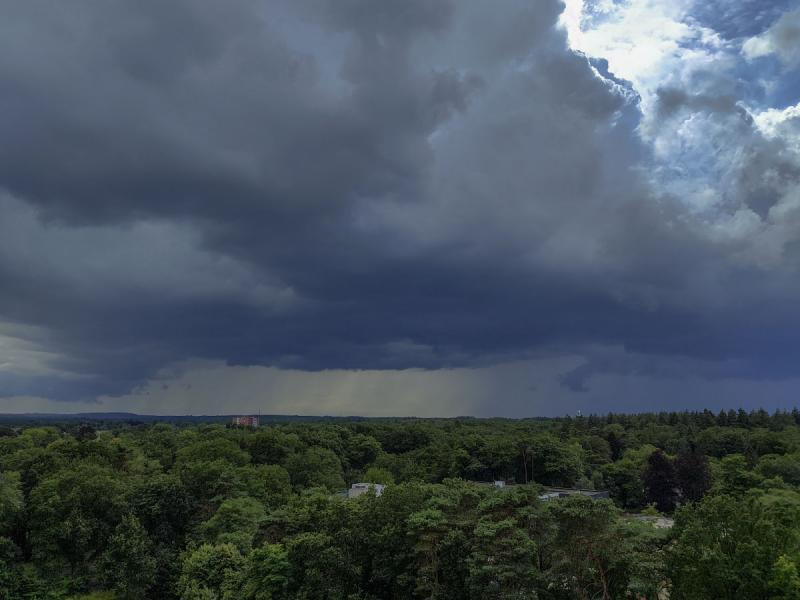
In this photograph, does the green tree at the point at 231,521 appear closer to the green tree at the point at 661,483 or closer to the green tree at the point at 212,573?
the green tree at the point at 212,573

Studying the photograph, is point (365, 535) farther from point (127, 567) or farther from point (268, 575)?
point (127, 567)

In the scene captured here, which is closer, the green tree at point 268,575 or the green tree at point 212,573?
the green tree at point 268,575

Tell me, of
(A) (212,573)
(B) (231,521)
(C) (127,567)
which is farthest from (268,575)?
(C) (127,567)

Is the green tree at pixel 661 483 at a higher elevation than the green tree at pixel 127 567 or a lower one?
higher

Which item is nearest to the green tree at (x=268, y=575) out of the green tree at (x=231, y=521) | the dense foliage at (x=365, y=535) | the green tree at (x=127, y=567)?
the dense foliage at (x=365, y=535)

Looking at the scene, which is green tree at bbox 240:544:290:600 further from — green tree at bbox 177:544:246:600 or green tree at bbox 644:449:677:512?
green tree at bbox 644:449:677:512

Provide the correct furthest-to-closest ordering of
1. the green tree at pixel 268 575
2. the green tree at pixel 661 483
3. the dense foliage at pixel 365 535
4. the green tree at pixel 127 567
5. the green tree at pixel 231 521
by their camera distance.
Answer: the green tree at pixel 661 483
the green tree at pixel 231 521
the green tree at pixel 127 567
the green tree at pixel 268 575
the dense foliage at pixel 365 535

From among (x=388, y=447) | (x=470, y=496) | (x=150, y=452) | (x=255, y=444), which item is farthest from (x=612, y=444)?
(x=470, y=496)

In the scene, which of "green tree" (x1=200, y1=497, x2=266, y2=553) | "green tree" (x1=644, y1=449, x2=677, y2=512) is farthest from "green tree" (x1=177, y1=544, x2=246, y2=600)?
"green tree" (x1=644, y1=449, x2=677, y2=512)
